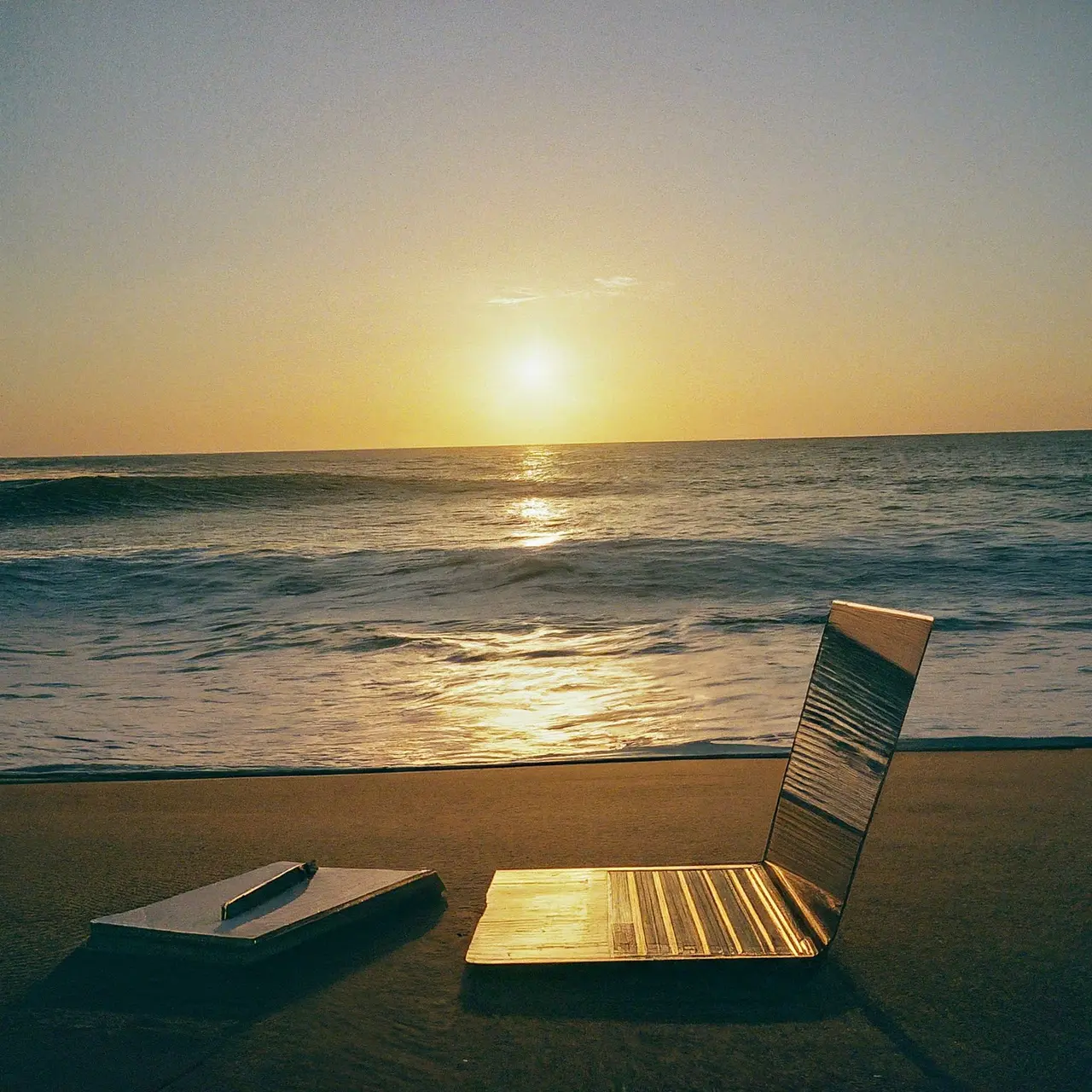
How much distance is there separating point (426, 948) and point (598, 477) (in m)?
65.5

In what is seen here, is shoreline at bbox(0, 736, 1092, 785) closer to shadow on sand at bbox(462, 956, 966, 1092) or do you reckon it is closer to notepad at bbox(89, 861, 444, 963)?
notepad at bbox(89, 861, 444, 963)

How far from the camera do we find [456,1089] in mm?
2072

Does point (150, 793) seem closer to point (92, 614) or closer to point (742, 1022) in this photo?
point (742, 1022)

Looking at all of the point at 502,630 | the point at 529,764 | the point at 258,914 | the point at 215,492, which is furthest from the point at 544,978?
the point at 215,492

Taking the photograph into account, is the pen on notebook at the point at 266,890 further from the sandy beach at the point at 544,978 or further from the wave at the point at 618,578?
the wave at the point at 618,578

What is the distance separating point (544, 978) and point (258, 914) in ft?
2.68

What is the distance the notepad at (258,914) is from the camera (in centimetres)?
256

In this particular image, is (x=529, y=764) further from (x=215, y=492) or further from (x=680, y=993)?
(x=215, y=492)

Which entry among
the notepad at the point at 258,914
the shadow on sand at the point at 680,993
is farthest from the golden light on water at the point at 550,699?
the shadow on sand at the point at 680,993

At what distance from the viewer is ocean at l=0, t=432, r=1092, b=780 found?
5672 mm

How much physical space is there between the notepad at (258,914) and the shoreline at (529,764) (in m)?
1.66

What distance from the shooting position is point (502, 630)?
11227mm

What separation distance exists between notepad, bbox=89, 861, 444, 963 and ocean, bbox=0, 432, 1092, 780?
201cm

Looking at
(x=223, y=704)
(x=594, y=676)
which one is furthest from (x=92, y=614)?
(x=594, y=676)
